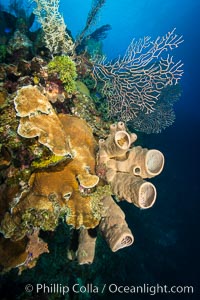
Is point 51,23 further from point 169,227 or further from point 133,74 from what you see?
point 169,227

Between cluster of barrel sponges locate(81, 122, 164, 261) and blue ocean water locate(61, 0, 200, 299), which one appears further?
blue ocean water locate(61, 0, 200, 299)

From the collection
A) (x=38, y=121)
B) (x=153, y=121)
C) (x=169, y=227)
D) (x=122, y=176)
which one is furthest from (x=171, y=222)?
(x=38, y=121)

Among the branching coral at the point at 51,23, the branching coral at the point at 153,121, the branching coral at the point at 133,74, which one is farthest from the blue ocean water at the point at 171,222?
the branching coral at the point at 153,121

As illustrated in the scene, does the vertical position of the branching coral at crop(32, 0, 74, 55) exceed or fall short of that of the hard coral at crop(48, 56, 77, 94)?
it exceeds it

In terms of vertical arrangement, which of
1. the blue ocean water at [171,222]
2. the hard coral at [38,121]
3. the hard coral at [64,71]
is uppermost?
the hard coral at [64,71]

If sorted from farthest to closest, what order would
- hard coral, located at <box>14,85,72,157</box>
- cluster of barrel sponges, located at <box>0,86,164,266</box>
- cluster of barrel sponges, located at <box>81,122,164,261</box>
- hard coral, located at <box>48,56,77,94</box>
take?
hard coral, located at <box>48,56,77,94</box> < cluster of barrel sponges, located at <box>81,122,164,261</box> < cluster of barrel sponges, located at <box>0,86,164,266</box> < hard coral, located at <box>14,85,72,157</box>

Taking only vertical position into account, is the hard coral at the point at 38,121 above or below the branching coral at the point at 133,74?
below

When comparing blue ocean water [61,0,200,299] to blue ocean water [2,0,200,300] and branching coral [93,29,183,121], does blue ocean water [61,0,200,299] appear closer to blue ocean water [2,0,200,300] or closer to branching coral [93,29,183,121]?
blue ocean water [2,0,200,300]

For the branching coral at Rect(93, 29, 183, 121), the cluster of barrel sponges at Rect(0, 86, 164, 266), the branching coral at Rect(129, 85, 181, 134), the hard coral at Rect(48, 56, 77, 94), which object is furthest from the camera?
the branching coral at Rect(129, 85, 181, 134)

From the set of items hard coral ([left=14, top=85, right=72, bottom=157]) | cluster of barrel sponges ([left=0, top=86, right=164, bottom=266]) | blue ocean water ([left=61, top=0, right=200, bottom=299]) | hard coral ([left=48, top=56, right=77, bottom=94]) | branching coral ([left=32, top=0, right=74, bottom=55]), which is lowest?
blue ocean water ([left=61, top=0, right=200, bottom=299])

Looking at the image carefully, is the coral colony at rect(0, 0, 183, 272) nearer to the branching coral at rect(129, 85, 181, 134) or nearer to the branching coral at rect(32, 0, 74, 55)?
the branching coral at rect(32, 0, 74, 55)

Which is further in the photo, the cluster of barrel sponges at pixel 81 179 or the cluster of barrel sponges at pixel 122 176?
the cluster of barrel sponges at pixel 122 176

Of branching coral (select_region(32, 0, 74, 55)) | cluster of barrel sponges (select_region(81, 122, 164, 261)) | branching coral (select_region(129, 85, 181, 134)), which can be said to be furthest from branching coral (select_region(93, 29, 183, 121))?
branching coral (select_region(129, 85, 181, 134))

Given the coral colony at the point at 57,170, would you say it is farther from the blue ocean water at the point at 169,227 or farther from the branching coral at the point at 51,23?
the blue ocean water at the point at 169,227
